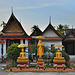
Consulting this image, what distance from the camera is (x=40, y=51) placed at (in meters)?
18.6

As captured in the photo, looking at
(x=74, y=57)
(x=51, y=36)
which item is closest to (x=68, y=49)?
(x=74, y=57)

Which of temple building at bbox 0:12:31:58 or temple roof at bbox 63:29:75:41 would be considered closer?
temple building at bbox 0:12:31:58

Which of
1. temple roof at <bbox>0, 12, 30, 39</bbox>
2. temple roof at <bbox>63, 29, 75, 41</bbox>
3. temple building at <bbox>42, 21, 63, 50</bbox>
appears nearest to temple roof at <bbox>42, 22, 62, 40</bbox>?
temple building at <bbox>42, 21, 63, 50</bbox>

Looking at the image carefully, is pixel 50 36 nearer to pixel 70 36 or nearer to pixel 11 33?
pixel 70 36

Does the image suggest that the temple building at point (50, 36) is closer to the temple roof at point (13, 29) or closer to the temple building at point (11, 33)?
the temple building at point (11, 33)

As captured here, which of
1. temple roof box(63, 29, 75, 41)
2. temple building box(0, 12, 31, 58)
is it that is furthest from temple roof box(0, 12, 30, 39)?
temple roof box(63, 29, 75, 41)

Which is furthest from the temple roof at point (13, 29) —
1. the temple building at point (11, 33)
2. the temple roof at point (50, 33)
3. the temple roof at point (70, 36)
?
the temple roof at point (70, 36)

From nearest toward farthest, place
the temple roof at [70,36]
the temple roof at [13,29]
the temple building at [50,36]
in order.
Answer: the temple roof at [13,29]
the temple building at [50,36]
the temple roof at [70,36]

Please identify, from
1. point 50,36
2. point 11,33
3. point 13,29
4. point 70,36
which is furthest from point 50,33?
point 11,33

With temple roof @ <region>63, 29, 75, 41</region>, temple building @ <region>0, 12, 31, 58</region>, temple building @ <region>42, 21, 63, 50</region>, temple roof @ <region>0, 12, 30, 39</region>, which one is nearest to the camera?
temple building @ <region>0, 12, 31, 58</region>

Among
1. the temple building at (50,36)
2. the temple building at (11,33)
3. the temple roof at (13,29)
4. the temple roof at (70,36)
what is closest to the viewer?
the temple building at (11,33)

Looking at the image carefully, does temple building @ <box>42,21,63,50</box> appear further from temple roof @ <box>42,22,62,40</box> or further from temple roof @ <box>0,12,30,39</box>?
temple roof @ <box>0,12,30,39</box>

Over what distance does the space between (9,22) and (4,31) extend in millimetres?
1532

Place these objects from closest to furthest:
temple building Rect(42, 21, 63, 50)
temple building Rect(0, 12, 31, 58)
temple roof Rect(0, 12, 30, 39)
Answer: temple building Rect(0, 12, 31, 58), temple roof Rect(0, 12, 30, 39), temple building Rect(42, 21, 63, 50)
